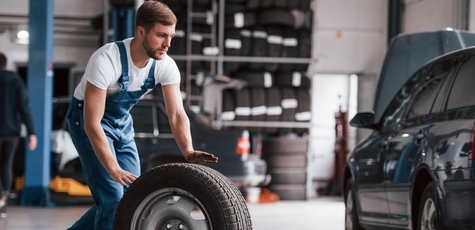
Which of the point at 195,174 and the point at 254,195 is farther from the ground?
the point at 195,174

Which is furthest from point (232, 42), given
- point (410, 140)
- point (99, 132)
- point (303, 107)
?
point (99, 132)

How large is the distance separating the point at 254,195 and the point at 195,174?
413 inches

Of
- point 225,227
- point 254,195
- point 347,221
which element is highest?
point 225,227

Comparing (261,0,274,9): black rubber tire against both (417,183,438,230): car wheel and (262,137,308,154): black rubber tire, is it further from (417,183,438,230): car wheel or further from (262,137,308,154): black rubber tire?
(417,183,438,230): car wheel

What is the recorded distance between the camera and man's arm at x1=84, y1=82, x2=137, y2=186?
3.97m

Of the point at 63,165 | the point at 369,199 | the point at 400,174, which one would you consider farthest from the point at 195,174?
the point at 63,165

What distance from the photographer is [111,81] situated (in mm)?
4148

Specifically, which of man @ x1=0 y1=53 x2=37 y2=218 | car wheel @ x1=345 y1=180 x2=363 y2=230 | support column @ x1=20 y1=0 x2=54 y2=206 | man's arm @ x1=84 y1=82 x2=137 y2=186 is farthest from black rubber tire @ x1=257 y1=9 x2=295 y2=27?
man's arm @ x1=84 y1=82 x2=137 y2=186

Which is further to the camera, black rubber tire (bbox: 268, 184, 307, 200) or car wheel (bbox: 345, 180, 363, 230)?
black rubber tire (bbox: 268, 184, 307, 200)

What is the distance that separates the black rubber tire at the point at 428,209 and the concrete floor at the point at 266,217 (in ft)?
12.6

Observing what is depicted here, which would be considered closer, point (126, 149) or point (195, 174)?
point (195, 174)

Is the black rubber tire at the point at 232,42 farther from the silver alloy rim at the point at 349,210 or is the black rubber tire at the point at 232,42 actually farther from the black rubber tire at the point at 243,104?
the silver alloy rim at the point at 349,210

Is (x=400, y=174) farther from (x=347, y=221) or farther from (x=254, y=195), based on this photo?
(x=254, y=195)

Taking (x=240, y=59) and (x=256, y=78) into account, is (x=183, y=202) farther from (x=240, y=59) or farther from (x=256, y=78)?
(x=240, y=59)
